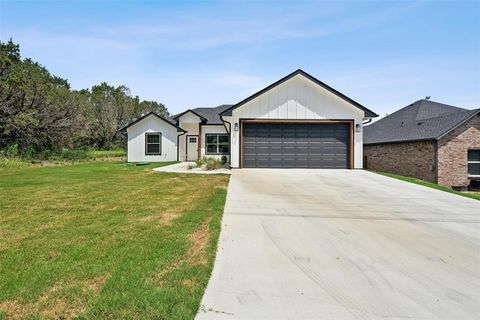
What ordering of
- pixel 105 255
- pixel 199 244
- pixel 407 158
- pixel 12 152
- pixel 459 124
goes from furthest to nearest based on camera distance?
pixel 12 152, pixel 407 158, pixel 459 124, pixel 199 244, pixel 105 255

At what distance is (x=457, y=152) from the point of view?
16.2m

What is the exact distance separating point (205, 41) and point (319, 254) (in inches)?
468

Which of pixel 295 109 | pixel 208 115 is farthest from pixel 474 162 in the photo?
pixel 208 115

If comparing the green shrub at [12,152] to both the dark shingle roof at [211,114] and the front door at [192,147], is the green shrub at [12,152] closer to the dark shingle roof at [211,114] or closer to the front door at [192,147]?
the front door at [192,147]

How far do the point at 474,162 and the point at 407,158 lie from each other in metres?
3.60

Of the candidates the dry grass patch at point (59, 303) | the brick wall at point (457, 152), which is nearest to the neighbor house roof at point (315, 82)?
the brick wall at point (457, 152)

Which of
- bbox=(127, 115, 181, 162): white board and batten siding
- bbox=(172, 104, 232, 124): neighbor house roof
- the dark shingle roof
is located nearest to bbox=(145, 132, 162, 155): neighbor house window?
bbox=(127, 115, 181, 162): white board and batten siding

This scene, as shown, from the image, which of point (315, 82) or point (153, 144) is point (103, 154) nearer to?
point (153, 144)

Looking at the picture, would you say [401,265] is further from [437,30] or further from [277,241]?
[437,30]

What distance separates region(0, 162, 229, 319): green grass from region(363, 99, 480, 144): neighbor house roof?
1655 cm

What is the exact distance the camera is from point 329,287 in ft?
9.66

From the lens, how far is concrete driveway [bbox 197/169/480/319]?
2580 mm

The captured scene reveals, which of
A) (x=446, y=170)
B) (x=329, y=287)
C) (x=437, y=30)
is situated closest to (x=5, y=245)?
(x=329, y=287)

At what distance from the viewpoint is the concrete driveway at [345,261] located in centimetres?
258
